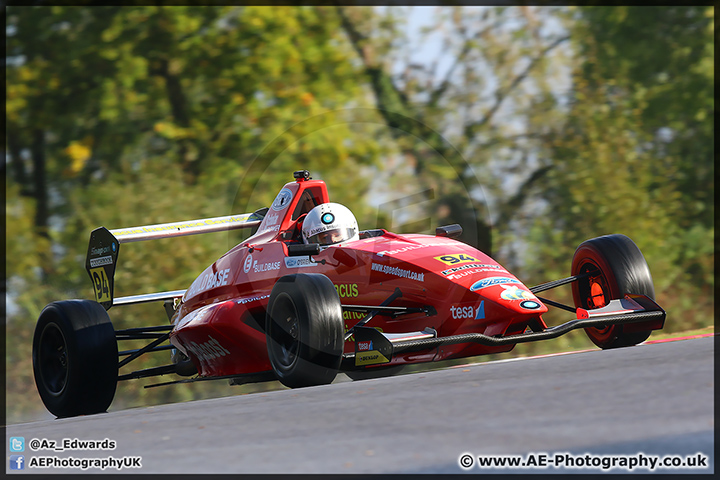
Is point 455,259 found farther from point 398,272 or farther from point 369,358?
point 369,358

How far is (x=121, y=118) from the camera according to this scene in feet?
67.6

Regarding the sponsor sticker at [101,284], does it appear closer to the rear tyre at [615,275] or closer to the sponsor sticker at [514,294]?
the sponsor sticker at [514,294]

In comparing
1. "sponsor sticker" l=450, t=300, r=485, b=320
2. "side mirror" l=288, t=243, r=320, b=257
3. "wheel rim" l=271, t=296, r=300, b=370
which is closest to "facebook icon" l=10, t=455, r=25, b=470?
"wheel rim" l=271, t=296, r=300, b=370

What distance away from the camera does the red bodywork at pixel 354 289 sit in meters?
7.96

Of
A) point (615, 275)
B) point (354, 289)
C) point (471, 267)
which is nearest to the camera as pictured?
point (471, 267)

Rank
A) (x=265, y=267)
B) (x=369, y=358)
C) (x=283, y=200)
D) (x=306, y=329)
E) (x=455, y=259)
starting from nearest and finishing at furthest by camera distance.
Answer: (x=306, y=329) → (x=369, y=358) → (x=455, y=259) → (x=265, y=267) → (x=283, y=200)

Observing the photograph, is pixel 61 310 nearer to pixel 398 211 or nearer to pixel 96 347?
pixel 96 347

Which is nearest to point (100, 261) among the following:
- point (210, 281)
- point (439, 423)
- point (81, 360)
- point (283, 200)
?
point (210, 281)

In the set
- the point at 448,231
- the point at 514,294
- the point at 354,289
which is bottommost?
the point at 514,294

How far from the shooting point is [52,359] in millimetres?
9883

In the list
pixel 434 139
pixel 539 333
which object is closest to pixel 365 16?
pixel 434 139

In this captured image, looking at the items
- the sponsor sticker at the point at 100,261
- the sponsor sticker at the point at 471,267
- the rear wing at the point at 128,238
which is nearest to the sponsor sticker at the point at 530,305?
the sponsor sticker at the point at 471,267

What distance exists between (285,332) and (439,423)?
2.86 m

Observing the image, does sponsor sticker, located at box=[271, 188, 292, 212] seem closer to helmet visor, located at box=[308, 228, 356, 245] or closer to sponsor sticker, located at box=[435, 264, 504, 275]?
helmet visor, located at box=[308, 228, 356, 245]
